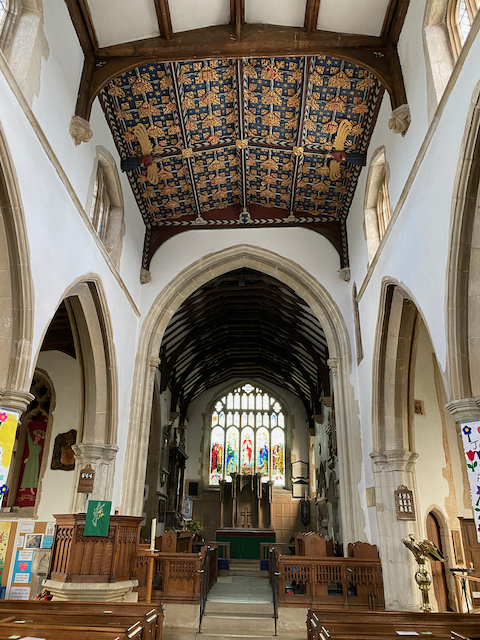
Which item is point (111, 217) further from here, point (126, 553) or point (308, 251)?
point (126, 553)

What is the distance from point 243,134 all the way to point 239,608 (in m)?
7.41

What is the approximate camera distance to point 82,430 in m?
8.34

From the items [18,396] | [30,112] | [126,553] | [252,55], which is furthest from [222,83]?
[126,553]

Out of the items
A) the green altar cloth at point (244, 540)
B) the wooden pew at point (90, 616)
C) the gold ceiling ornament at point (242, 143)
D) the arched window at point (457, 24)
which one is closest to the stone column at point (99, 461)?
the wooden pew at point (90, 616)

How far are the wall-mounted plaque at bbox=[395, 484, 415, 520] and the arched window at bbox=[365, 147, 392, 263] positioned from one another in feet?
11.5

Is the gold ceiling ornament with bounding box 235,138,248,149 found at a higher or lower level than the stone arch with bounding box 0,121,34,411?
higher

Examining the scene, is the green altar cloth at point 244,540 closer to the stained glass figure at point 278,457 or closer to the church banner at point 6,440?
the stained glass figure at point 278,457

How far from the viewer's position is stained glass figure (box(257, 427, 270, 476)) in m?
19.5

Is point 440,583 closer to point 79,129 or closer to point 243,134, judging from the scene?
point 243,134

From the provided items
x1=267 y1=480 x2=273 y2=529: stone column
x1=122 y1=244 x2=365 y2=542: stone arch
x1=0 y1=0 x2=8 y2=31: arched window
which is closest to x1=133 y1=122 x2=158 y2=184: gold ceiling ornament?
x1=122 y1=244 x2=365 y2=542: stone arch

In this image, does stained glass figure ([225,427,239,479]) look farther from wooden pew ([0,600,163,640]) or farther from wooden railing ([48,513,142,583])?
wooden pew ([0,600,163,640])

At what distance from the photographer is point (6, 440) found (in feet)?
15.4

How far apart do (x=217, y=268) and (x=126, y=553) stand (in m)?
6.02

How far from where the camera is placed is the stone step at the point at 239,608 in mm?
7498
